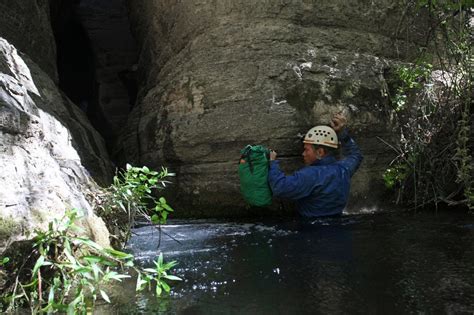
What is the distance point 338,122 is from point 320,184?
0.76 m

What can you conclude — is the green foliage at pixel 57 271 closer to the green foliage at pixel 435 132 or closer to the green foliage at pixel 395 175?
the green foliage at pixel 395 175

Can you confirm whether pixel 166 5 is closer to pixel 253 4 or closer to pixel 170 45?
pixel 170 45

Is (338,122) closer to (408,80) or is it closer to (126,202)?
(408,80)

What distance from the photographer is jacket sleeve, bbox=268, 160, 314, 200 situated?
5691 millimetres

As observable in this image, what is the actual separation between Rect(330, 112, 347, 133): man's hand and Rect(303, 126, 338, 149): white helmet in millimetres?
124

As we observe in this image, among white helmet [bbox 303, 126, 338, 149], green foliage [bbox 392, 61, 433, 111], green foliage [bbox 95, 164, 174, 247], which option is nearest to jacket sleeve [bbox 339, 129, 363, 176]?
white helmet [bbox 303, 126, 338, 149]

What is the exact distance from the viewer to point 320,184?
587 centimetres

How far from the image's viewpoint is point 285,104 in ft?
20.3

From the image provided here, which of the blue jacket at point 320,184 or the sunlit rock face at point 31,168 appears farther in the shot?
the blue jacket at point 320,184

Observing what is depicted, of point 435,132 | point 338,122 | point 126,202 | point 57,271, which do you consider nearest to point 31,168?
point 126,202

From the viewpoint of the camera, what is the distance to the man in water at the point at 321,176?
19.0ft

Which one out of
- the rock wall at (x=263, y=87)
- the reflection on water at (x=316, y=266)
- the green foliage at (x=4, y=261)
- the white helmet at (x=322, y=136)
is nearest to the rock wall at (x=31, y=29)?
the rock wall at (x=263, y=87)

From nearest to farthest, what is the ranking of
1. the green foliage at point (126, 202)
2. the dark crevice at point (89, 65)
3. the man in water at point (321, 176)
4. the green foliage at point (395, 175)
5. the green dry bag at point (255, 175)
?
1. the green foliage at point (126, 202)
2. the green dry bag at point (255, 175)
3. the man in water at point (321, 176)
4. the green foliage at point (395, 175)
5. the dark crevice at point (89, 65)

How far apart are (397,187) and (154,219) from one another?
336cm
